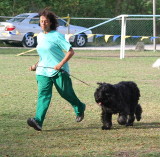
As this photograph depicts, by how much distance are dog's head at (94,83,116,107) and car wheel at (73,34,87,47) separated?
2121 centimetres

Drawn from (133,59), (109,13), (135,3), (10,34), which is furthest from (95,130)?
(135,3)

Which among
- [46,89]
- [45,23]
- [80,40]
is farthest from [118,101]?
[80,40]

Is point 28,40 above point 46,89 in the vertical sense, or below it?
below

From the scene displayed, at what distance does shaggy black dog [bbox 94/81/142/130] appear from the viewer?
7.88 m

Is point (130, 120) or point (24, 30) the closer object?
point (130, 120)

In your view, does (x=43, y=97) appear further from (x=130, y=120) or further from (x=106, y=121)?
(x=130, y=120)

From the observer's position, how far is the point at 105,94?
7.86 metres

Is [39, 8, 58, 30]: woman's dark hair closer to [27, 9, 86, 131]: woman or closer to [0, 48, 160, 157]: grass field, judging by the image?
[27, 9, 86, 131]: woman

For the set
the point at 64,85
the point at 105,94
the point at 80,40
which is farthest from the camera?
the point at 80,40

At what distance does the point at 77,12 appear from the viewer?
35938 millimetres

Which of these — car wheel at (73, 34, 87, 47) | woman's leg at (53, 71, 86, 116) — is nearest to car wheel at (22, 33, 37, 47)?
car wheel at (73, 34, 87, 47)

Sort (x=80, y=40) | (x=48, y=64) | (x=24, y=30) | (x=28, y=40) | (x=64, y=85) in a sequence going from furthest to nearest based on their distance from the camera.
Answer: (x=80, y=40) → (x=28, y=40) → (x=24, y=30) → (x=64, y=85) → (x=48, y=64)

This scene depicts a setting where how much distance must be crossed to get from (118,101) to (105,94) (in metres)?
0.32

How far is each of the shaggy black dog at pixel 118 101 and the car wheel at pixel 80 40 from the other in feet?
67.1
